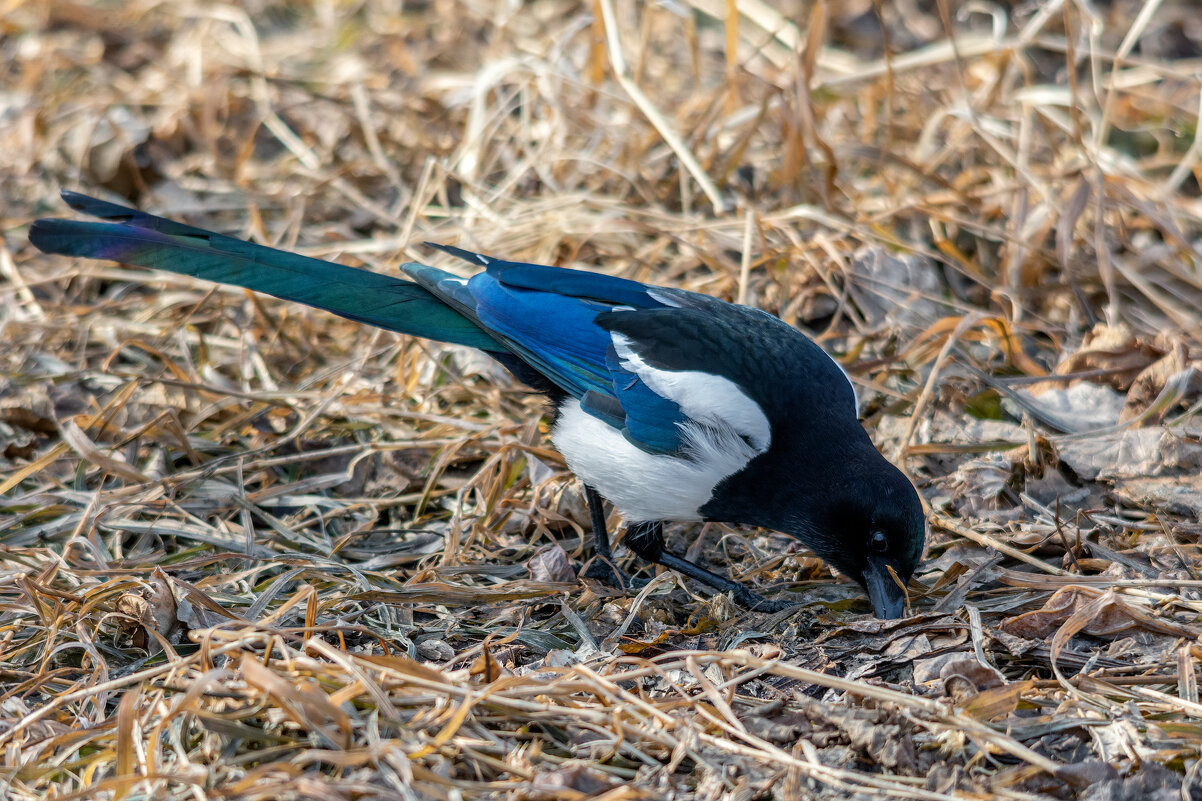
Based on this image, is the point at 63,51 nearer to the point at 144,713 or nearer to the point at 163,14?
the point at 163,14

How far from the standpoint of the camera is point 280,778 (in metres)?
1.70

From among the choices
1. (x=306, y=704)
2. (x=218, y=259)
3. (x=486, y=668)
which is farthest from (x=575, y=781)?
(x=218, y=259)

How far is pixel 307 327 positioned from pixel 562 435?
1.22 metres

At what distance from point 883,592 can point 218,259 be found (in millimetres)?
1683

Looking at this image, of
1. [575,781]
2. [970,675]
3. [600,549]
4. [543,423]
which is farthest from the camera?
[543,423]

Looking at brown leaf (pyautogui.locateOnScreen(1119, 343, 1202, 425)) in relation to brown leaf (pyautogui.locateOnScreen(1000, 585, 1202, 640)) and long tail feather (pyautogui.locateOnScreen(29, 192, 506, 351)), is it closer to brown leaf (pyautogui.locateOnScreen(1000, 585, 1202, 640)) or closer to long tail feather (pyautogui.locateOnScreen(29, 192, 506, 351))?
brown leaf (pyautogui.locateOnScreen(1000, 585, 1202, 640))

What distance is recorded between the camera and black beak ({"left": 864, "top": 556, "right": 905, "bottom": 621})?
7.83ft

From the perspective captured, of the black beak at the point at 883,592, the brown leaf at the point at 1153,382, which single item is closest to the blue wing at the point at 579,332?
the black beak at the point at 883,592

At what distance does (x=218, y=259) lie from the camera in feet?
8.87

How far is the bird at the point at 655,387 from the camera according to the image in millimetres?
2443

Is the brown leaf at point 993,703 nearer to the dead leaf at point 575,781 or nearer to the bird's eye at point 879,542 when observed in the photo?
the bird's eye at point 879,542

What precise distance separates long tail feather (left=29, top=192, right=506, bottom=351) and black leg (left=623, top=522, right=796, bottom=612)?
725mm

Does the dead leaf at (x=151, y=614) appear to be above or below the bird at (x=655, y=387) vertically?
below

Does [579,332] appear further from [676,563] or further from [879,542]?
[879,542]
